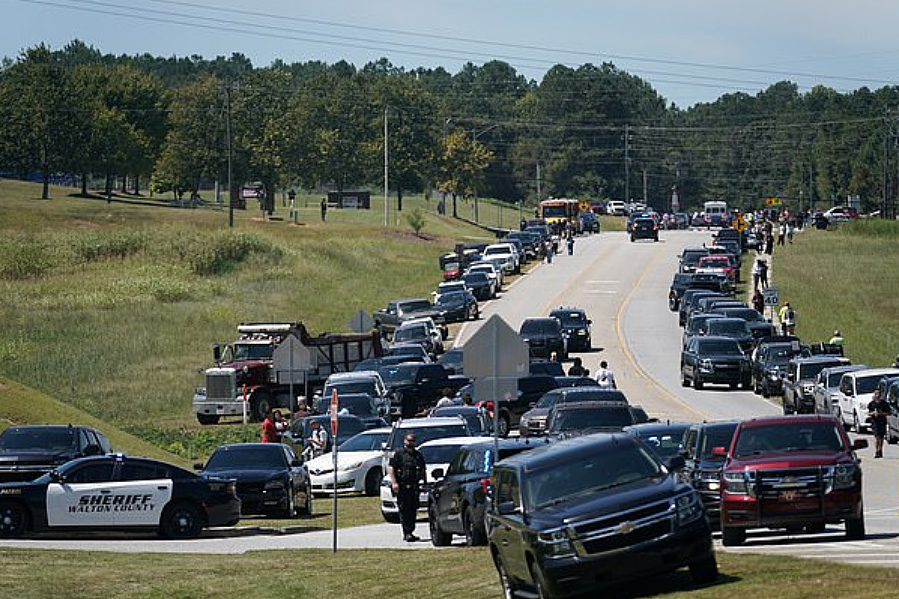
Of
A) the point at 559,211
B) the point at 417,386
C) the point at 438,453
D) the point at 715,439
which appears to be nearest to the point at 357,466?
the point at 438,453

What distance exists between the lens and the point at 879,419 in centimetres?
3703

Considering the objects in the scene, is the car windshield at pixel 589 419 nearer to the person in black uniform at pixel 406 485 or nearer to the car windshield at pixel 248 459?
the car windshield at pixel 248 459

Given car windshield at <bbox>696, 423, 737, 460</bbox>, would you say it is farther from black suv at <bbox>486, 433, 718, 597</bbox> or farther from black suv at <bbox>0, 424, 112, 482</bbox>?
black suv at <bbox>0, 424, 112, 482</bbox>

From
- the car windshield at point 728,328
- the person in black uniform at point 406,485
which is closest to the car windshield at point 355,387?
the car windshield at point 728,328

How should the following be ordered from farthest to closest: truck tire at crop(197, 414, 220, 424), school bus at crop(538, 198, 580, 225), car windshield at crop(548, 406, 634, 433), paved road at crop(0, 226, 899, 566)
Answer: school bus at crop(538, 198, 580, 225) < truck tire at crop(197, 414, 220, 424) < car windshield at crop(548, 406, 634, 433) < paved road at crop(0, 226, 899, 566)

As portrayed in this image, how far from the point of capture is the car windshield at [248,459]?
1199 inches

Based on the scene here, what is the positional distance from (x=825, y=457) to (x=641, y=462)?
4.96m

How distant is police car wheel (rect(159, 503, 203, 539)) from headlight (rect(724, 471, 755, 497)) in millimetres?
9546

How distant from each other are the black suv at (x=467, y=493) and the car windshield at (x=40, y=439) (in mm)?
9327

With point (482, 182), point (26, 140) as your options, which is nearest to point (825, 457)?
point (26, 140)

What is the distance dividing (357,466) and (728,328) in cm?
2807

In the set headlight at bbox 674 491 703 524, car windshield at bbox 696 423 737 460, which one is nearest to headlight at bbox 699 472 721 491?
car windshield at bbox 696 423 737 460

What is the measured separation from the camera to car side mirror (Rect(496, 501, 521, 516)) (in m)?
16.3

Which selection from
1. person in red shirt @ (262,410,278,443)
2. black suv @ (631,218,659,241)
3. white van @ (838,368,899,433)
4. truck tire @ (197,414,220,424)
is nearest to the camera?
person in red shirt @ (262,410,278,443)
